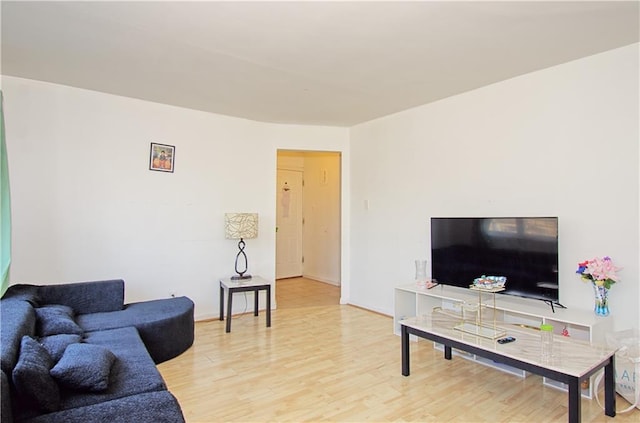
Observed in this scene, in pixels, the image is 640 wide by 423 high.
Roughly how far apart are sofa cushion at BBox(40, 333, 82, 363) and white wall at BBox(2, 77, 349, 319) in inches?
57.7

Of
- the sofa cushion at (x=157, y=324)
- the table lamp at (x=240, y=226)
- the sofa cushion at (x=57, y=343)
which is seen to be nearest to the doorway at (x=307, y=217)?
the table lamp at (x=240, y=226)

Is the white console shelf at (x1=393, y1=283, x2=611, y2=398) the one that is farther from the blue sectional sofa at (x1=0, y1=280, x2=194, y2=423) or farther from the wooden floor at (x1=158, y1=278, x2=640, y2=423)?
the blue sectional sofa at (x1=0, y1=280, x2=194, y2=423)

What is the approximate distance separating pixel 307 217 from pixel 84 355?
5588 millimetres

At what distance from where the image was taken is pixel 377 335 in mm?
3910

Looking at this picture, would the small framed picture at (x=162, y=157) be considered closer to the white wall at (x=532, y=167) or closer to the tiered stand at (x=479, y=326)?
the white wall at (x=532, y=167)

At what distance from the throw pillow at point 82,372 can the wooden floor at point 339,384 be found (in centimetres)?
67

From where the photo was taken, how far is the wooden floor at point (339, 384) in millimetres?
2389

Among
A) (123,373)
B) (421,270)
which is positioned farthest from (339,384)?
(421,270)

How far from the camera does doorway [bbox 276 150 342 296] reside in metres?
6.90

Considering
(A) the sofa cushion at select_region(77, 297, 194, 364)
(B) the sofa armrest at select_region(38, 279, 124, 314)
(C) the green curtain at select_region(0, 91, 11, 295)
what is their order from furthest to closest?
(B) the sofa armrest at select_region(38, 279, 124, 314), (A) the sofa cushion at select_region(77, 297, 194, 364), (C) the green curtain at select_region(0, 91, 11, 295)

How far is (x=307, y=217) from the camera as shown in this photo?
7.48 m

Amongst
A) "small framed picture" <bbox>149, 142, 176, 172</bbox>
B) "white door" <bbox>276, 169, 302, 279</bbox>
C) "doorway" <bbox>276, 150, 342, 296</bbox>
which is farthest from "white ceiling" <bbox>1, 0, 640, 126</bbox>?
"white door" <bbox>276, 169, 302, 279</bbox>

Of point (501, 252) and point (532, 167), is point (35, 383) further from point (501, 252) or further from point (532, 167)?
point (532, 167)

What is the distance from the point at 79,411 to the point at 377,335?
9.18 feet
